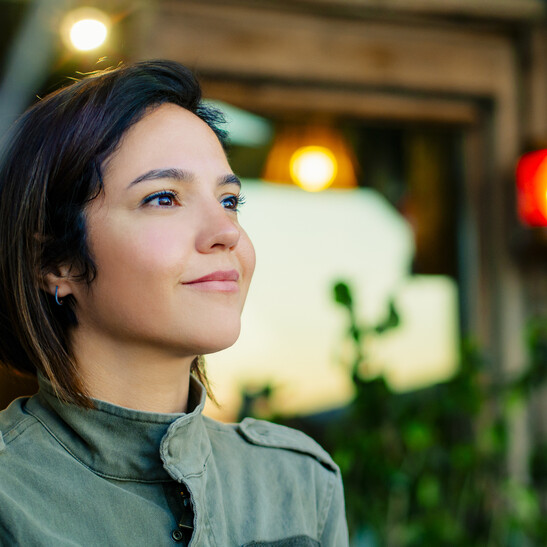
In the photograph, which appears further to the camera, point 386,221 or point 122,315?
→ point 386,221

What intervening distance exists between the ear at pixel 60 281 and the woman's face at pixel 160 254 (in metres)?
0.02

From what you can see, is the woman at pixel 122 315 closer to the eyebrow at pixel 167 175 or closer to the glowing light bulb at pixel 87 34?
the eyebrow at pixel 167 175

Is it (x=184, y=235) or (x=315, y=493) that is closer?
(x=184, y=235)

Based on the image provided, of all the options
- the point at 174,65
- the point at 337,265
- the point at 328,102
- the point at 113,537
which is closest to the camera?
the point at 113,537

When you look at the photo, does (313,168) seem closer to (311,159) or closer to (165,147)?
(311,159)

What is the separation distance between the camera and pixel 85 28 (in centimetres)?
229

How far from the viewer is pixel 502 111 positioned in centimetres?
306

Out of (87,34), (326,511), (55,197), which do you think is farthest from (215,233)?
(87,34)

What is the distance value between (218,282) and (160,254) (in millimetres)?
112

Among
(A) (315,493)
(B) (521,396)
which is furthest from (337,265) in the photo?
(A) (315,493)

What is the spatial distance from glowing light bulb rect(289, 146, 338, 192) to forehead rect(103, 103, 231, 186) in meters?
2.03

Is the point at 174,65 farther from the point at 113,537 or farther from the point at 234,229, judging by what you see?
the point at 113,537

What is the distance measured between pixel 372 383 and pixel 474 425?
2.52 feet

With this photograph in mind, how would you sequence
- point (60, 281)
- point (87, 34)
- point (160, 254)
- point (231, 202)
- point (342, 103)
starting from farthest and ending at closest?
point (342, 103), point (87, 34), point (231, 202), point (60, 281), point (160, 254)
